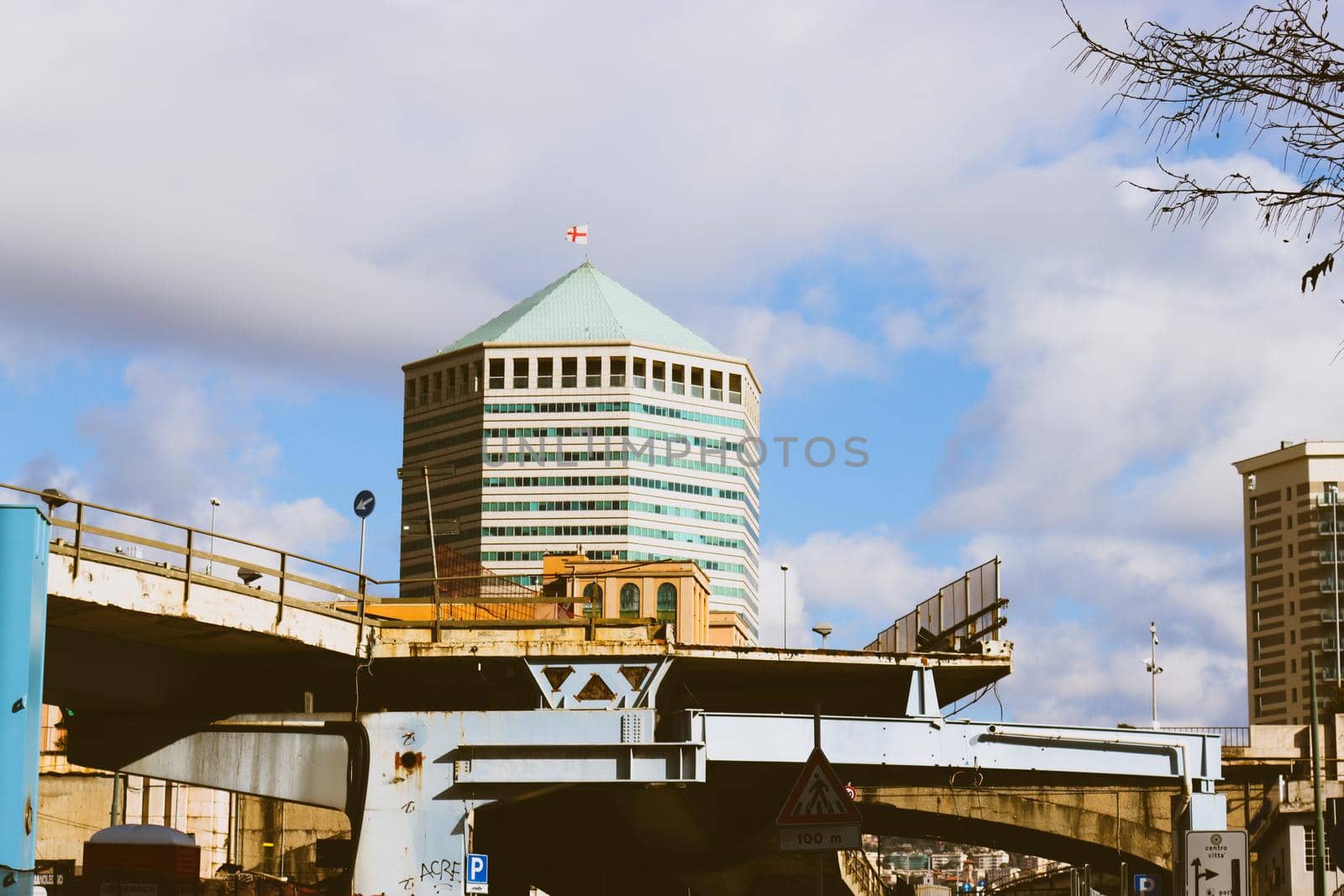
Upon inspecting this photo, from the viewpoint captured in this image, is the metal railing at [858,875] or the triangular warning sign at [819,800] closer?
the triangular warning sign at [819,800]

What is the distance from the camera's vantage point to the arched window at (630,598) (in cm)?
13662

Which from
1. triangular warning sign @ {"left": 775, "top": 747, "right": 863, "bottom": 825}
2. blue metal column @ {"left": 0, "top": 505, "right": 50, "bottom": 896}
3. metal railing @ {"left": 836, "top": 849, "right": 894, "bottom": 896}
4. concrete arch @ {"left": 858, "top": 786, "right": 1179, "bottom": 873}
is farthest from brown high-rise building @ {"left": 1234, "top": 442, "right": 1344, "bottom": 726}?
triangular warning sign @ {"left": 775, "top": 747, "right": 863, "bottom": 825}

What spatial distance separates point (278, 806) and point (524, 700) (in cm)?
3290

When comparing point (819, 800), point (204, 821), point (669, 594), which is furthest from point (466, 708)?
point (669, 594)

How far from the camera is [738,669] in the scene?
3038 centimetres

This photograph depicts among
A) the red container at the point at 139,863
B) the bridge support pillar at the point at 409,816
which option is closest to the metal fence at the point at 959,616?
the bridge support pillar at the point at 409,816

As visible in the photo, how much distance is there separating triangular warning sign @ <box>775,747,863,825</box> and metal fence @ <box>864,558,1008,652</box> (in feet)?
46.9

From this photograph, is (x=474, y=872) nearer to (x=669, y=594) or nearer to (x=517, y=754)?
(x=517, y=754)

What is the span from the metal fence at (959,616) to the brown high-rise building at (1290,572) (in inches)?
6196

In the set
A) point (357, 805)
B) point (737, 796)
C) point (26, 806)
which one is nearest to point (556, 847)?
point (737, 796)

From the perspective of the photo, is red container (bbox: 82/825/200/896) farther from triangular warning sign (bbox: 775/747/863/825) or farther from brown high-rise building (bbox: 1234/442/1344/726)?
brown high-rise building (bbox: 1234/442/1344/726)

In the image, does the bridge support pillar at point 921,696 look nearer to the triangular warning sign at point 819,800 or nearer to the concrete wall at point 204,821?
the triangular warning sign at point 819,800

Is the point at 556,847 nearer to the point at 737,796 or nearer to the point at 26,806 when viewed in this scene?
the point at 737,796

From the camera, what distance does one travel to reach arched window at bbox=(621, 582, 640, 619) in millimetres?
136625
